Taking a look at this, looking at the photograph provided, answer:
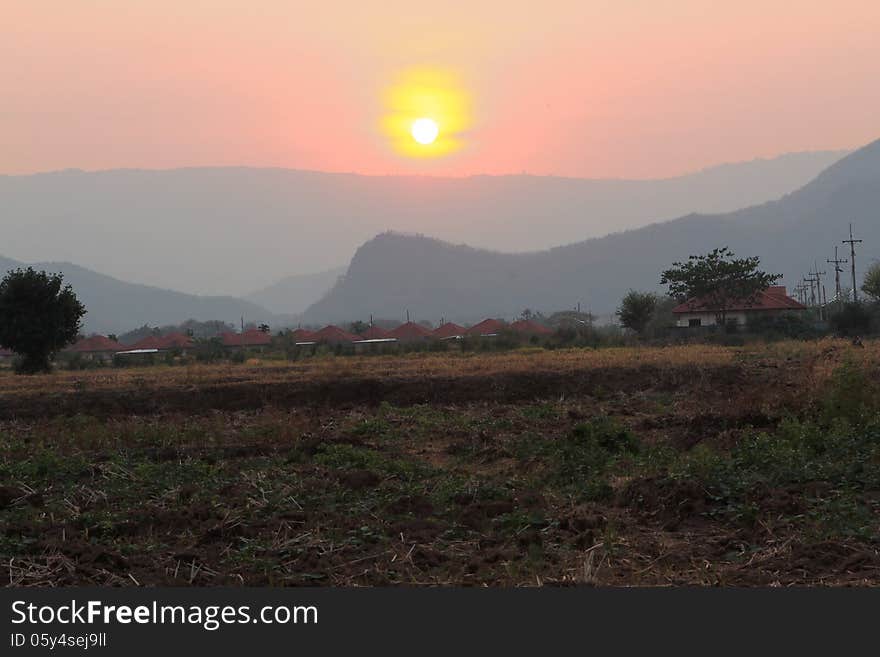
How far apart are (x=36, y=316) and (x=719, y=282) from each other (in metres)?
41.4

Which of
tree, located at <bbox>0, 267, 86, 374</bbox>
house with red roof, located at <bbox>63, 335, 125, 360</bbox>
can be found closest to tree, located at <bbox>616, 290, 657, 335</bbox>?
tree, located at <bbox>0, 267, 86, 374</bbox>

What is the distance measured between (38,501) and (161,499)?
5.08ft

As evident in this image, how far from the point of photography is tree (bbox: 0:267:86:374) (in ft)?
121

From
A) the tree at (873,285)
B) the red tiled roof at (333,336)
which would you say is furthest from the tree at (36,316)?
the tree at (873,285)

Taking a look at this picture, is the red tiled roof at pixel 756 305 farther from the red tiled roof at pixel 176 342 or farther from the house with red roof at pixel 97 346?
the house with red roof at pixel 97 346

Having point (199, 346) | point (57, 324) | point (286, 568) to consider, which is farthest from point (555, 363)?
point (199, 346)

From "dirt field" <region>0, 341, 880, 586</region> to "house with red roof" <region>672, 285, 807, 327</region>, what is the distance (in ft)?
131

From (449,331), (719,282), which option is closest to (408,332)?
(449,331)

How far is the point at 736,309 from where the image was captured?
59.4 meters

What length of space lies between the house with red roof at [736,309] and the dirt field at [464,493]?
3981cm

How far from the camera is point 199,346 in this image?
6944 centimetres

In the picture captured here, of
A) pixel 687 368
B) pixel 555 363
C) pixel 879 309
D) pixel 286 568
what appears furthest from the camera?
pixel 879 309

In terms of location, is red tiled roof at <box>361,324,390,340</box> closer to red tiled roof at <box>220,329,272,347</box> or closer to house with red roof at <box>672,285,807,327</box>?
red tiled roof at <box>220,329,272,347</box>

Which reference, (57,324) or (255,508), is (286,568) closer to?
(255,508)
